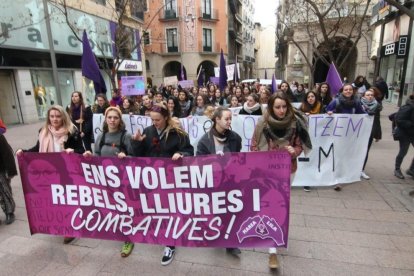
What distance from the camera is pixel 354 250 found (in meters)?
3.13

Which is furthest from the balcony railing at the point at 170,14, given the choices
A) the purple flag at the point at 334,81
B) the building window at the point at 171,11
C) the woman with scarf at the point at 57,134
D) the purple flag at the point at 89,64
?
the woman with scarf at the point at 57,134

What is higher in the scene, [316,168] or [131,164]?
[131,164]

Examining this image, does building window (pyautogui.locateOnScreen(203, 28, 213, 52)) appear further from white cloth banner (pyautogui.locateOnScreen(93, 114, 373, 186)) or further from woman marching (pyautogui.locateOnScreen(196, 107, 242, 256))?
woman marching (pyautogui.locateOnScreen(196, 107, 242, 256))

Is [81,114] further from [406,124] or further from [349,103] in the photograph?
[406,124]

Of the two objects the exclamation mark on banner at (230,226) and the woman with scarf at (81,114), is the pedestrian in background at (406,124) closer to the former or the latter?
→ the exclamation mark on banner at (230,226)

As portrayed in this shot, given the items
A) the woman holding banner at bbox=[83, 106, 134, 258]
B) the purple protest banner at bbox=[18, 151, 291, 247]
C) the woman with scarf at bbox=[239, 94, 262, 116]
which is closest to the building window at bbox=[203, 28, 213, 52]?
the woman with scarf at bbox=[239, 94, 262, 116]

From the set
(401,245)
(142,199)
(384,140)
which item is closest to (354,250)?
(401,245)

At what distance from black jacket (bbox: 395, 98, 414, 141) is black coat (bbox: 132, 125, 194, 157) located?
402 cm

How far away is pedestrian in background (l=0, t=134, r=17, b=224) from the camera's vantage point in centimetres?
385

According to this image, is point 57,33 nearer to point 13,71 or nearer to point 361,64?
point 13,71

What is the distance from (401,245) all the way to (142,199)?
9.71 ft

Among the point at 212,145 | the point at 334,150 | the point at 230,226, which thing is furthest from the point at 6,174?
the point at 334,150

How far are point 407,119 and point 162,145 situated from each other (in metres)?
4.38

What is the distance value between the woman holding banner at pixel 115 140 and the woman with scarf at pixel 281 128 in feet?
4.87
